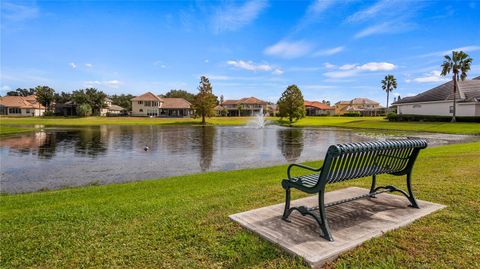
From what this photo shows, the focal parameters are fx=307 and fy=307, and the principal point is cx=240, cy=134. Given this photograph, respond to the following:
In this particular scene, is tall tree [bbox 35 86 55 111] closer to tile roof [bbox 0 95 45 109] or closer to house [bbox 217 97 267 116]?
tile roof [bbox 0 95 45 109]

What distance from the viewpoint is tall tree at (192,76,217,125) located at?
215 ft

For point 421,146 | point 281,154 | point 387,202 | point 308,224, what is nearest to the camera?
point 308,224

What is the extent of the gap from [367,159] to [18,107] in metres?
113

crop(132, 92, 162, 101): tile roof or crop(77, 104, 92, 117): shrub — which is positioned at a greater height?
crop(132, 92, 162, 101): tile roof

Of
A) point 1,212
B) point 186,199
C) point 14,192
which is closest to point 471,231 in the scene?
point 186,199

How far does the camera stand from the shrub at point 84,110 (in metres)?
81.9

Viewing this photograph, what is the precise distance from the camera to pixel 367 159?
15.5 ft

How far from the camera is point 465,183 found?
7.03 metres

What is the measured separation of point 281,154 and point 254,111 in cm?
9299

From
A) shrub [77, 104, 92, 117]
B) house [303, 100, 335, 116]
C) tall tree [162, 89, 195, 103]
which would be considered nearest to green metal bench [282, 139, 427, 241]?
shrub [77, 104, 92, 117]

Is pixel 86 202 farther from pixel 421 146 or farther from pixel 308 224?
pixel 421 146

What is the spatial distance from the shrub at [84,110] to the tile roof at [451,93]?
3058 inches

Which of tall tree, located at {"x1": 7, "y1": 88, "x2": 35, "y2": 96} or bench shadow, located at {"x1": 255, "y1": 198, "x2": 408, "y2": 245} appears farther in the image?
tall tree, located at {"x1": 7, "y1": 88, "x2": 35, "y2": 96}

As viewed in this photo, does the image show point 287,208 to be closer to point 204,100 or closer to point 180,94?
point 204,100
